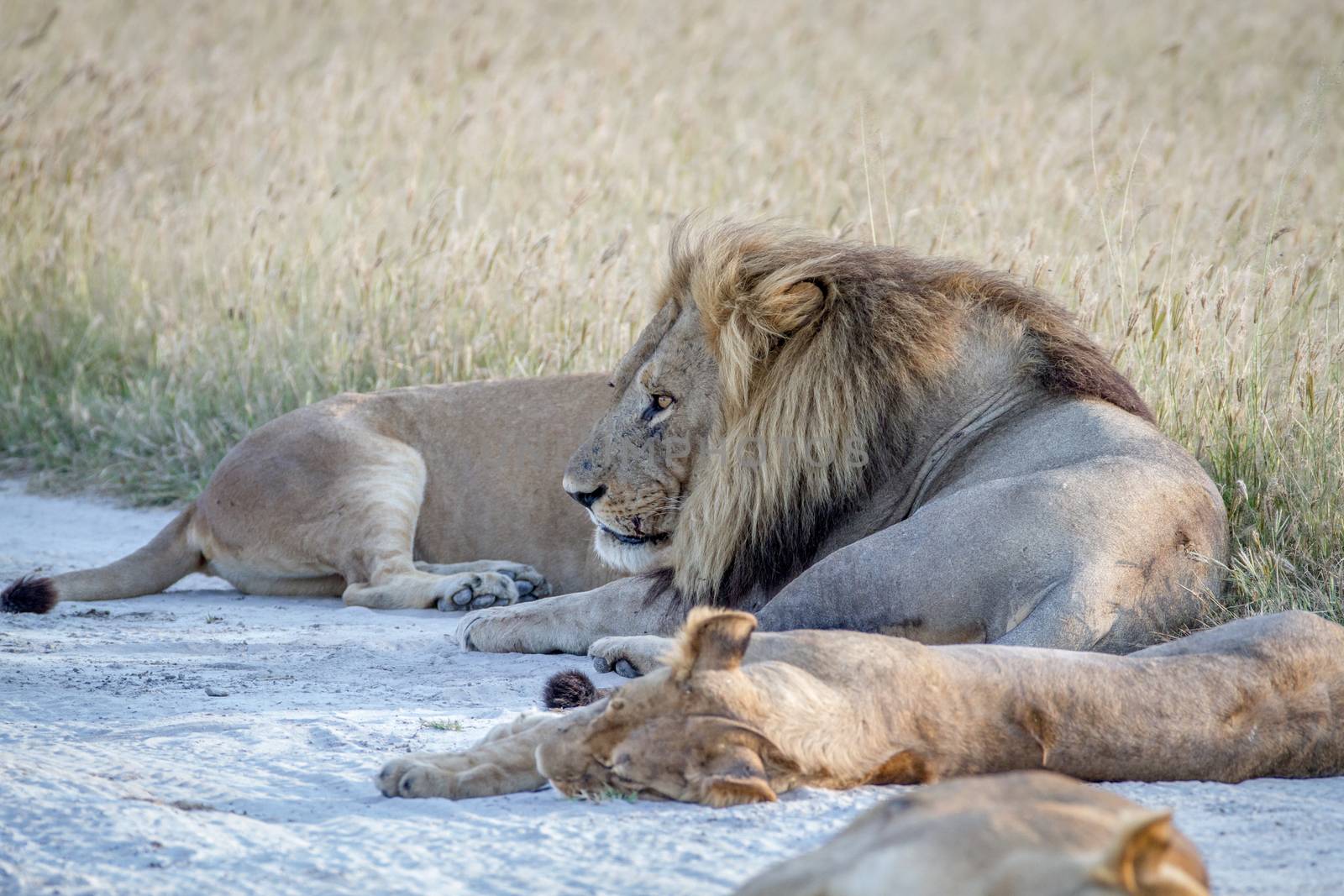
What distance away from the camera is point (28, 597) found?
4.58 meters

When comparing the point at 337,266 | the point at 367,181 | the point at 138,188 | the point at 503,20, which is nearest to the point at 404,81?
the point at 367,181

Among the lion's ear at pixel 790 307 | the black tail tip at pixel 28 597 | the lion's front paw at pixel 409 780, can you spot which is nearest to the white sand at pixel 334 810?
the lion's front paw at pixel 409 780

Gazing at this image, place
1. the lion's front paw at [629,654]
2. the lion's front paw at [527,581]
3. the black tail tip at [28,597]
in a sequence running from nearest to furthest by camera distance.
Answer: the lion's front paw at [629,654] < the black tail tip at [28,597] < the lion's front paw at [527,581]

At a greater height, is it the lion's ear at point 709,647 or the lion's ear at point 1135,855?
the lion's ear at point 1135,855

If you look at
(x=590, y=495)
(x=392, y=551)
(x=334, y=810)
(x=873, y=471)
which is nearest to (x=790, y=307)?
(x=873, y=471)

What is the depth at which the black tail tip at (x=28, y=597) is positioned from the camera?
4570 millimetres

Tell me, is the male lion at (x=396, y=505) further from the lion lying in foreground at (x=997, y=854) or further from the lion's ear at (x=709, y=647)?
the lion lying in foreground at (x=997, y=854)

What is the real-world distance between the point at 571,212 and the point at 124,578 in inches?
130

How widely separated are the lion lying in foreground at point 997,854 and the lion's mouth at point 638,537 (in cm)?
234

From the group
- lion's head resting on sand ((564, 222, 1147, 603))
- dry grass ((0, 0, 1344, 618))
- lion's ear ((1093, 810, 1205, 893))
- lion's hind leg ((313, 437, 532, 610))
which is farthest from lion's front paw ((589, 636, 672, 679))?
lion's ear ((1093, 810, 1205, 893))

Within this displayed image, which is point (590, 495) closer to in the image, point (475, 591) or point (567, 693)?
point (475, 591)

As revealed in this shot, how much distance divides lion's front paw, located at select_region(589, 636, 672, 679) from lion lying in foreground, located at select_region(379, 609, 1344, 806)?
2.21 ft

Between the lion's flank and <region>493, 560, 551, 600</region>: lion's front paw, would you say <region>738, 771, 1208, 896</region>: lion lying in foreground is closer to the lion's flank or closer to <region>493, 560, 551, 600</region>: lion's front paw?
the lion's flank

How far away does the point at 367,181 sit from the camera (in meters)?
9.15
